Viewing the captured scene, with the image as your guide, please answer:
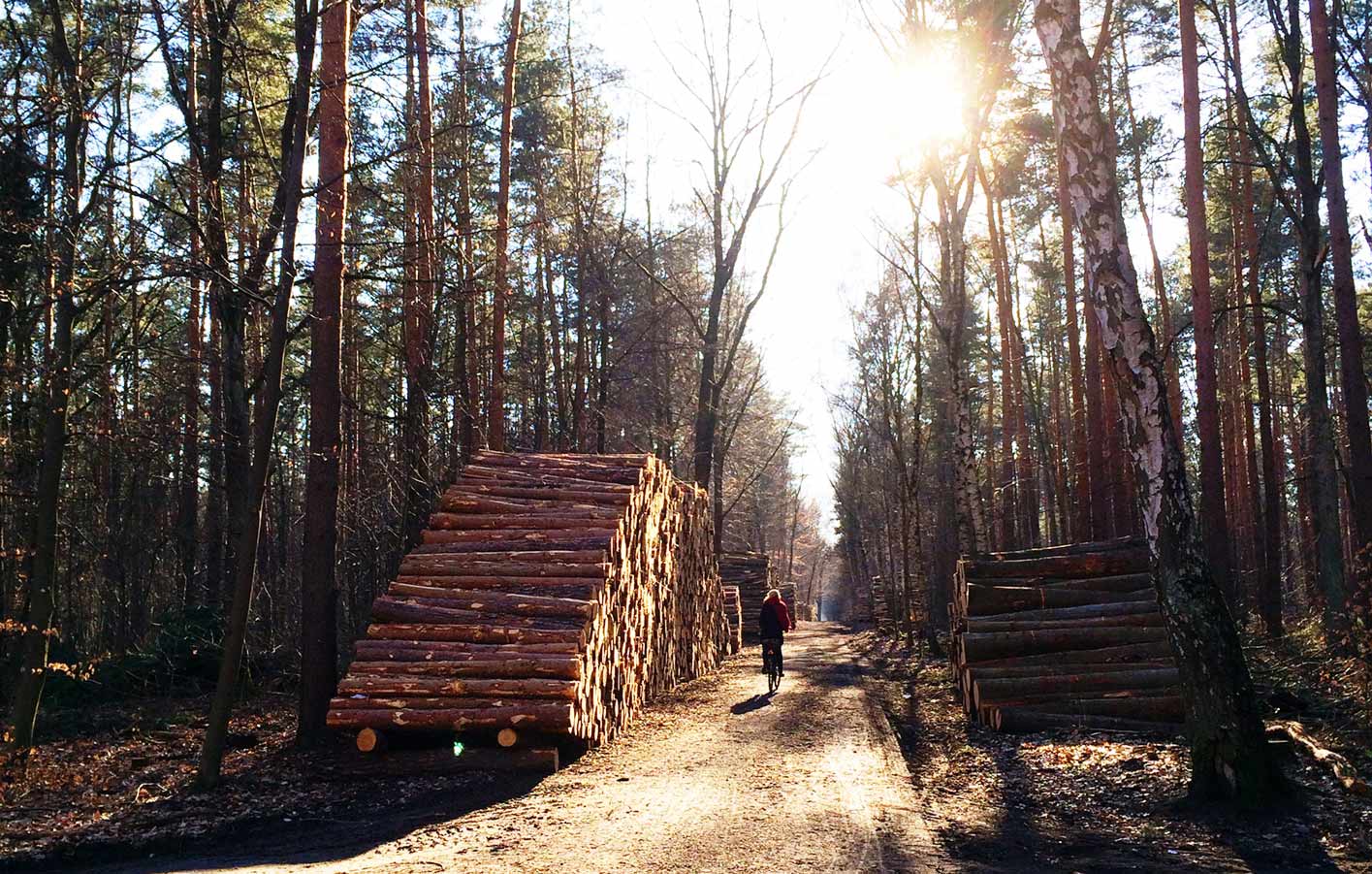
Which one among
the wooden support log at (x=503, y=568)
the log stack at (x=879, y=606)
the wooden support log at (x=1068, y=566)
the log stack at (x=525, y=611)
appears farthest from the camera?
the log stack at (x=879, y=606)

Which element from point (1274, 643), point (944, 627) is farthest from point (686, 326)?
point (1274, 643)

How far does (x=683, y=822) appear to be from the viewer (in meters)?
7.12

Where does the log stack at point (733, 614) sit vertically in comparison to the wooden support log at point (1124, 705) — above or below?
below

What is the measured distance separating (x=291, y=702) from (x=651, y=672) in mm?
5371

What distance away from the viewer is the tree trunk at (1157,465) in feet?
22.8

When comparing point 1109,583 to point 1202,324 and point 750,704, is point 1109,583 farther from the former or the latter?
point 1202,324

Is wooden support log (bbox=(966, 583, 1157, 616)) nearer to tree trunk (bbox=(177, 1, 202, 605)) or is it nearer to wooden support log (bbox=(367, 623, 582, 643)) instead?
wooden support log (bbox=(367, 623, 582, 643))

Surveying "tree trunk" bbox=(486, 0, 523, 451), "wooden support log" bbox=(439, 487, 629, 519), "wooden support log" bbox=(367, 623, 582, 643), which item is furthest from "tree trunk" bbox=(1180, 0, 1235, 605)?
"tree trunk" bbox=(486, 0, 523, 451)

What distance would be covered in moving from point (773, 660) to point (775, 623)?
658 mm

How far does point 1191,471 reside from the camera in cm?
3997

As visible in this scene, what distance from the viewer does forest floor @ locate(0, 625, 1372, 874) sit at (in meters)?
6.19

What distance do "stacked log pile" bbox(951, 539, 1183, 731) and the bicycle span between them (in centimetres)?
392

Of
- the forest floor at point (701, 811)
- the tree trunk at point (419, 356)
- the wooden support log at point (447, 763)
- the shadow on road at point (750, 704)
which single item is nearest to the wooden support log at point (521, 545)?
the forest floor at point (701, 811)

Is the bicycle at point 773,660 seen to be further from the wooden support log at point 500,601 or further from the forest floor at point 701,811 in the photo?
the wooden support log at point 500,601
